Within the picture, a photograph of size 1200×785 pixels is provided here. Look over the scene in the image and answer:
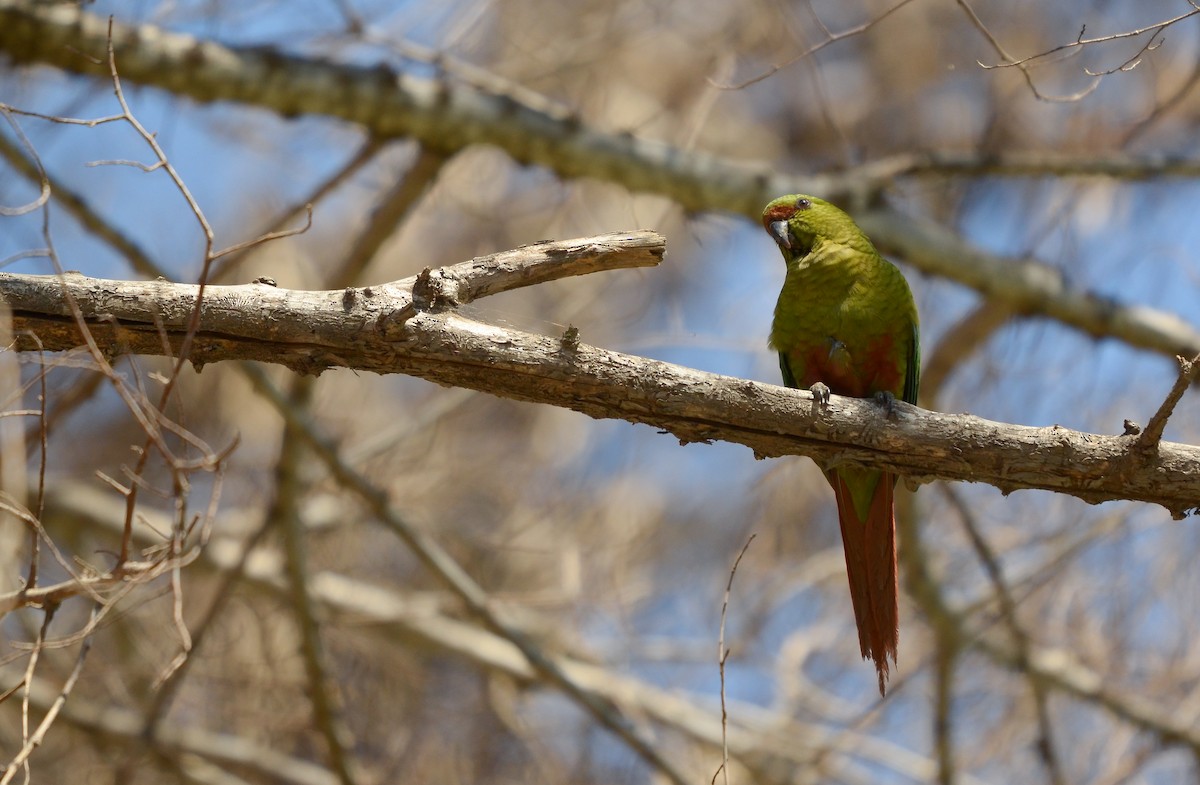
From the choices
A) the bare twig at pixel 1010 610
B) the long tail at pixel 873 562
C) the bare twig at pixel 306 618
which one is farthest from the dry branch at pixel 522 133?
the long tail at pixel 873 562

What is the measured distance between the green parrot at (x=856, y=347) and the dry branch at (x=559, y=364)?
786 mm

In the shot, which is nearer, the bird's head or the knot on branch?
the knot on branch

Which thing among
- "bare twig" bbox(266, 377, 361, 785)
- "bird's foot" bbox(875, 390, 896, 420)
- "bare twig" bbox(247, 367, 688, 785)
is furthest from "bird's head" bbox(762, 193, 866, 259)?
"bare twig" bbox(266, 377, 361, 785)

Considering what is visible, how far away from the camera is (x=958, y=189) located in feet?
20.3

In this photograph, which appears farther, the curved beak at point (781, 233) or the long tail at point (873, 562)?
the curved beak at point (781, 233)

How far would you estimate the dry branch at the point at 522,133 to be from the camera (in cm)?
450

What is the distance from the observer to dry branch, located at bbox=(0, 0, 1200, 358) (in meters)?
4.50

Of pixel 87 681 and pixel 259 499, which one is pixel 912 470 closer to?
A: pixel 259 499

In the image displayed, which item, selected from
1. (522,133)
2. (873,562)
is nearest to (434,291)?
(873,562)

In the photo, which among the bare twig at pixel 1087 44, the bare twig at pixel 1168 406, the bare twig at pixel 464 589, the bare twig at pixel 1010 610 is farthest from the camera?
the bare twig at pixel 1010 610

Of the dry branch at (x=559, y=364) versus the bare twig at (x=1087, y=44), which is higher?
the bare twig at (x=1087, y=44)

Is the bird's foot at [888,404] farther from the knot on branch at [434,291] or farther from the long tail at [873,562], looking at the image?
the knot on branch at [434,291]

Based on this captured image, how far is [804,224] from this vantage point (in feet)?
14.3

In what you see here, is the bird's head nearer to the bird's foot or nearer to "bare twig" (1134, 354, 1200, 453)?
the bird's foot
